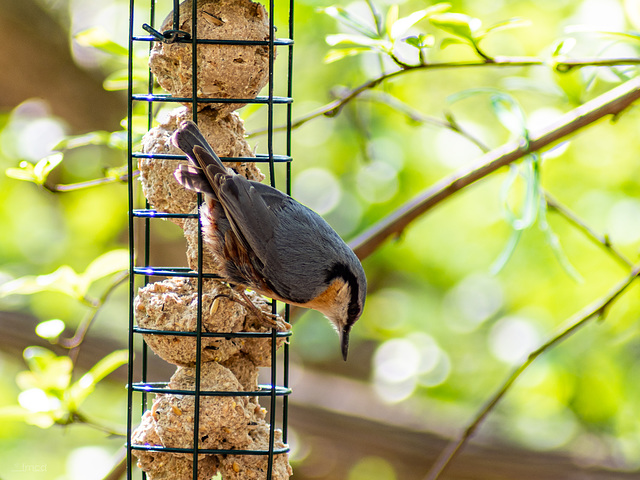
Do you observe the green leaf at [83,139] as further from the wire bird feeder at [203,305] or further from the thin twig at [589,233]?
Result: the thin twig at [589,233]

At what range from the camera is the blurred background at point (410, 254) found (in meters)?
4.88

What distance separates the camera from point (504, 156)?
270 cm

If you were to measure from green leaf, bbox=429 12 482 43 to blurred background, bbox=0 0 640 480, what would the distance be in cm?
222

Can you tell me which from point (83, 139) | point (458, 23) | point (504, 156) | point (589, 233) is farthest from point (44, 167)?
point (589, 233)

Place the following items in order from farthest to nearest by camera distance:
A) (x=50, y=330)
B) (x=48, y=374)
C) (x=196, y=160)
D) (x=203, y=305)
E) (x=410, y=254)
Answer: (x=410, y=254)
(x=48, y=374)
(x=50, y=330)
(x=203, y=305)
(x=196, y=160)

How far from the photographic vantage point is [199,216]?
238 cm

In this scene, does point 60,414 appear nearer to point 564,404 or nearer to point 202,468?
point 202,468

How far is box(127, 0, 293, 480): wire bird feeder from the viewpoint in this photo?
227 cm

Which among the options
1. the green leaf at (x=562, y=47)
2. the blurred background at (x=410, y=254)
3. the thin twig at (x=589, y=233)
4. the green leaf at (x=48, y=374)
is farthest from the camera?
the blurred background at (x=410, y=254)

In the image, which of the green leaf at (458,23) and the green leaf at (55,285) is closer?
the green leaf at (458,23)

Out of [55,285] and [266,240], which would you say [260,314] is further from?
[55,285]

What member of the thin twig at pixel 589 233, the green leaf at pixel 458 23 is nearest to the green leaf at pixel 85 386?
the green leaf at pixel 458 23

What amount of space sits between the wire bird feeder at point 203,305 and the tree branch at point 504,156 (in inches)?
21.3

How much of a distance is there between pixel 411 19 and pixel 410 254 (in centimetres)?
339
